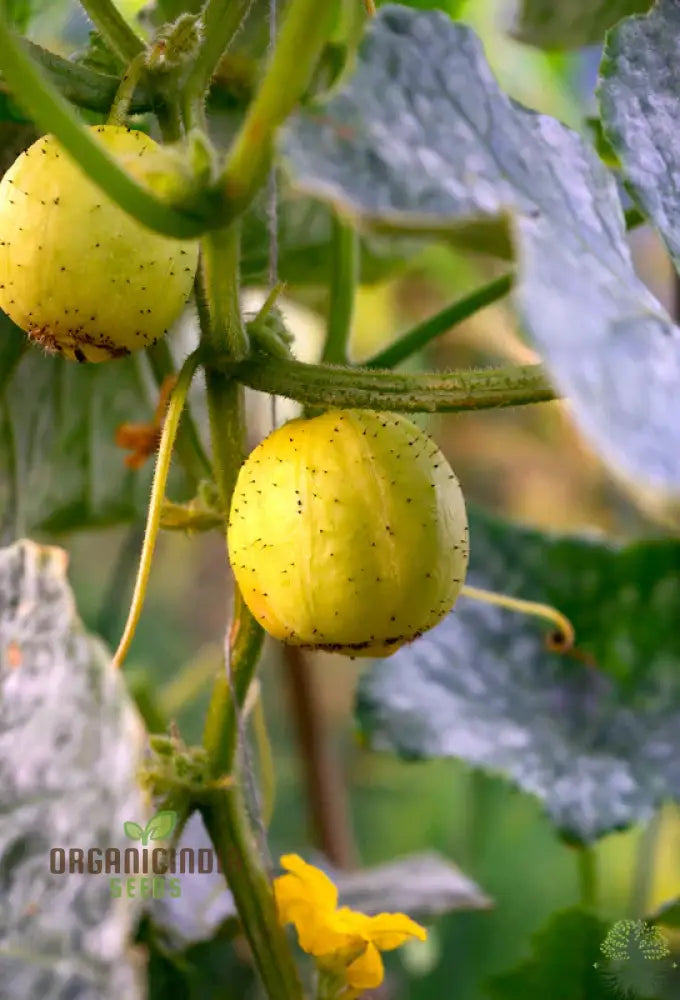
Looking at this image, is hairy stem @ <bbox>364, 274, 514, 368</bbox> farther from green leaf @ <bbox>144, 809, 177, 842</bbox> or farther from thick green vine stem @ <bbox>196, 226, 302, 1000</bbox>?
green leaf @ <bbox>144, 809, 177, 842</bbox>

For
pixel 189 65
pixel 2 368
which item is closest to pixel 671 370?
pixel 189 65

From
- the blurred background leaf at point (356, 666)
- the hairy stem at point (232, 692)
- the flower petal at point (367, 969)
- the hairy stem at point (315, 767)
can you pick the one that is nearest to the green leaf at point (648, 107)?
the blurred background leaf at point (356, 666)

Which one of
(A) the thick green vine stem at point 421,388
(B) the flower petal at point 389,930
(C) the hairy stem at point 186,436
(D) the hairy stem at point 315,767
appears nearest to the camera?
(A) the thick green vine stem at point 421,388

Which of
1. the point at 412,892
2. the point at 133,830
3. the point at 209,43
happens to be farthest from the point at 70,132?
the point at 412,892

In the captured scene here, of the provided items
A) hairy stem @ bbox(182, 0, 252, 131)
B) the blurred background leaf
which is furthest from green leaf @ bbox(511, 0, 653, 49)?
hairy stem @ bbox(182, 0, 252, 131)

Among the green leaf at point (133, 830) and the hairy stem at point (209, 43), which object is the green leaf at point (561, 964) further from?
the hairy stem at point (209, 43)

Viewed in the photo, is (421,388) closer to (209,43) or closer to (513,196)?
(513,196)
